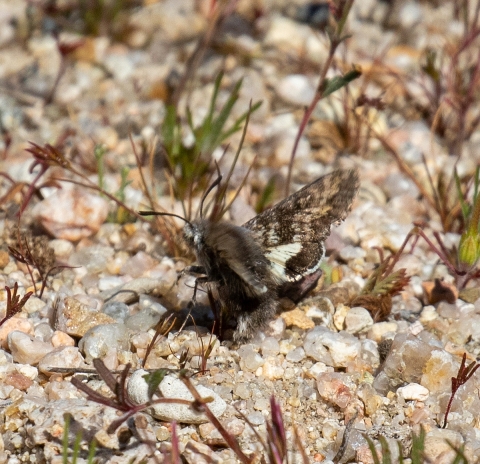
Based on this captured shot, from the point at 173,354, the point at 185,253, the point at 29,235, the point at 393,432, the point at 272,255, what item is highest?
the point at 29,235

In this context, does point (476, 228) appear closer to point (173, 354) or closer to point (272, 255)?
point (272, 255)

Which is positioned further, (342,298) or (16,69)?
(16,69)

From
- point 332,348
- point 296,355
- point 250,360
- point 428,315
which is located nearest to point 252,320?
point 250,360

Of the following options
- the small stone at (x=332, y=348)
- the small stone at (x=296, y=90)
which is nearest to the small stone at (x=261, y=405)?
the small stone at (x=332, y=348)

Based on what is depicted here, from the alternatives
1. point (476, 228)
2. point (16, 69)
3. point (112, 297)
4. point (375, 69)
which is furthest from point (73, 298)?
point (375, 69)

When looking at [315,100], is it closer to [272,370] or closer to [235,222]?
[235,222]

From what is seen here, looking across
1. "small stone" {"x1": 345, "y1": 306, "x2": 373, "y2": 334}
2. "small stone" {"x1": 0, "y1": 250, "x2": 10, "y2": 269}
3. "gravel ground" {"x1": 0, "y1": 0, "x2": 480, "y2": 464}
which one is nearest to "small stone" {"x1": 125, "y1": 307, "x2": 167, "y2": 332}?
"gravel ground" {"x1": 0, "y1": 0, "x2": 480, "y2": 464}

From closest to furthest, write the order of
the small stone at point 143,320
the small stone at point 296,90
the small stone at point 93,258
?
the small stone at point 143,320
the small stone at point 93,258
the small stone at point 296,90

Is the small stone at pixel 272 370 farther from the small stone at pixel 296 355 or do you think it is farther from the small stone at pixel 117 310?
the small stone at pixel 117 310
